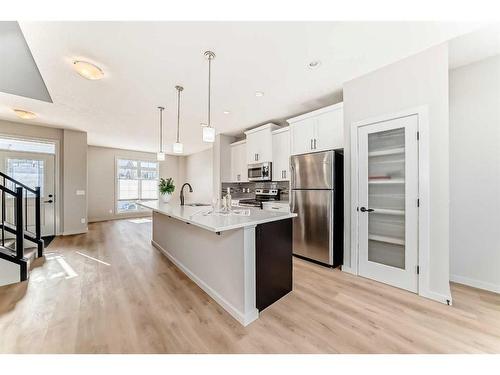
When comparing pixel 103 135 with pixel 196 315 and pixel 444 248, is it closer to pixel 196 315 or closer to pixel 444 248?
pixel 196 315

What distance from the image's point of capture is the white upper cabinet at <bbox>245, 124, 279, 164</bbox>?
425 cm

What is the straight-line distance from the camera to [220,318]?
181 cm

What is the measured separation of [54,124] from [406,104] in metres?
6.63

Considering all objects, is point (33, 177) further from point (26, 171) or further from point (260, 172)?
point (260, 172)

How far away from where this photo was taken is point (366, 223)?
8.57ft

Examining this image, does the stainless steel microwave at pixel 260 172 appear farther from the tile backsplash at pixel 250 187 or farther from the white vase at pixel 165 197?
the white vase at pixel 165 197

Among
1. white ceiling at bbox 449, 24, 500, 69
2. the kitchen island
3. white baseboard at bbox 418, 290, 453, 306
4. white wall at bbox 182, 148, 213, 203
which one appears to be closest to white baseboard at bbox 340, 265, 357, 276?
white baseboard at bbox 418, 290, 453, 306

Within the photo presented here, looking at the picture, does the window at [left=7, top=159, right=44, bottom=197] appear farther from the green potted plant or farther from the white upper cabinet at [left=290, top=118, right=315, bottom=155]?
the white upper cabinet at [left=290, top=118, right=315, bottom=155]

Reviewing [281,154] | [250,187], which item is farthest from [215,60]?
[250,187]

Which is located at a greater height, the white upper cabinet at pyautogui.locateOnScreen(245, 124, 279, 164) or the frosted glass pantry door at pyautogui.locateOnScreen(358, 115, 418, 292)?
the white upper cabinet at pyautogui.locateOnScreen(245, 124, 279, 164)

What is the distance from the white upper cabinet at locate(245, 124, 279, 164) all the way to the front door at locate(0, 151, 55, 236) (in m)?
4.73

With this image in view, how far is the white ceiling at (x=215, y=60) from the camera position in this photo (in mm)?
1802

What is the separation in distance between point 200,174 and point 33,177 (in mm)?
4452
